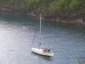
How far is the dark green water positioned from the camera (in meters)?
110

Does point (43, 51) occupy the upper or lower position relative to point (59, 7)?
lower

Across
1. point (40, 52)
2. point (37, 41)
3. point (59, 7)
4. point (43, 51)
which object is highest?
point (59, 7)

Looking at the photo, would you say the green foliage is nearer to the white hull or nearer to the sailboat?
the white hull

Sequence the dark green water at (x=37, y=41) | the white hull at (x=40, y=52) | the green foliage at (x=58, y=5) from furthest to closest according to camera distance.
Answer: the green foliage at (x=58, y=5) < the white hull at (x=40, y=52) < the dark green water at (x=37, y=41)

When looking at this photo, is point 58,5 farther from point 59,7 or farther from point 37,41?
point 37,41

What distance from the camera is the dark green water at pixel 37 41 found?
→ 110000mm

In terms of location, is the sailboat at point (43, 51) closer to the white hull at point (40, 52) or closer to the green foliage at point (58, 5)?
the white hull at point (40, 52)

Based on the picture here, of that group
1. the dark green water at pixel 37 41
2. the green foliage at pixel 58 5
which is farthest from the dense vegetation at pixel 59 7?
the dark green water at pixel 37 41

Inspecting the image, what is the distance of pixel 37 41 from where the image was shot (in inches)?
5241

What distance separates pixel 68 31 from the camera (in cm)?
15188

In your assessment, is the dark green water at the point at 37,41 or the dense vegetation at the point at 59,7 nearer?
the dark green water at the point at 37,41

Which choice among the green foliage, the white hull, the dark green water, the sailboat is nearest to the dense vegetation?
the green foliage

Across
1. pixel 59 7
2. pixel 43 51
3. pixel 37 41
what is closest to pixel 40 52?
pixel 43 51

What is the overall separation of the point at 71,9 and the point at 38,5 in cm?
2449
